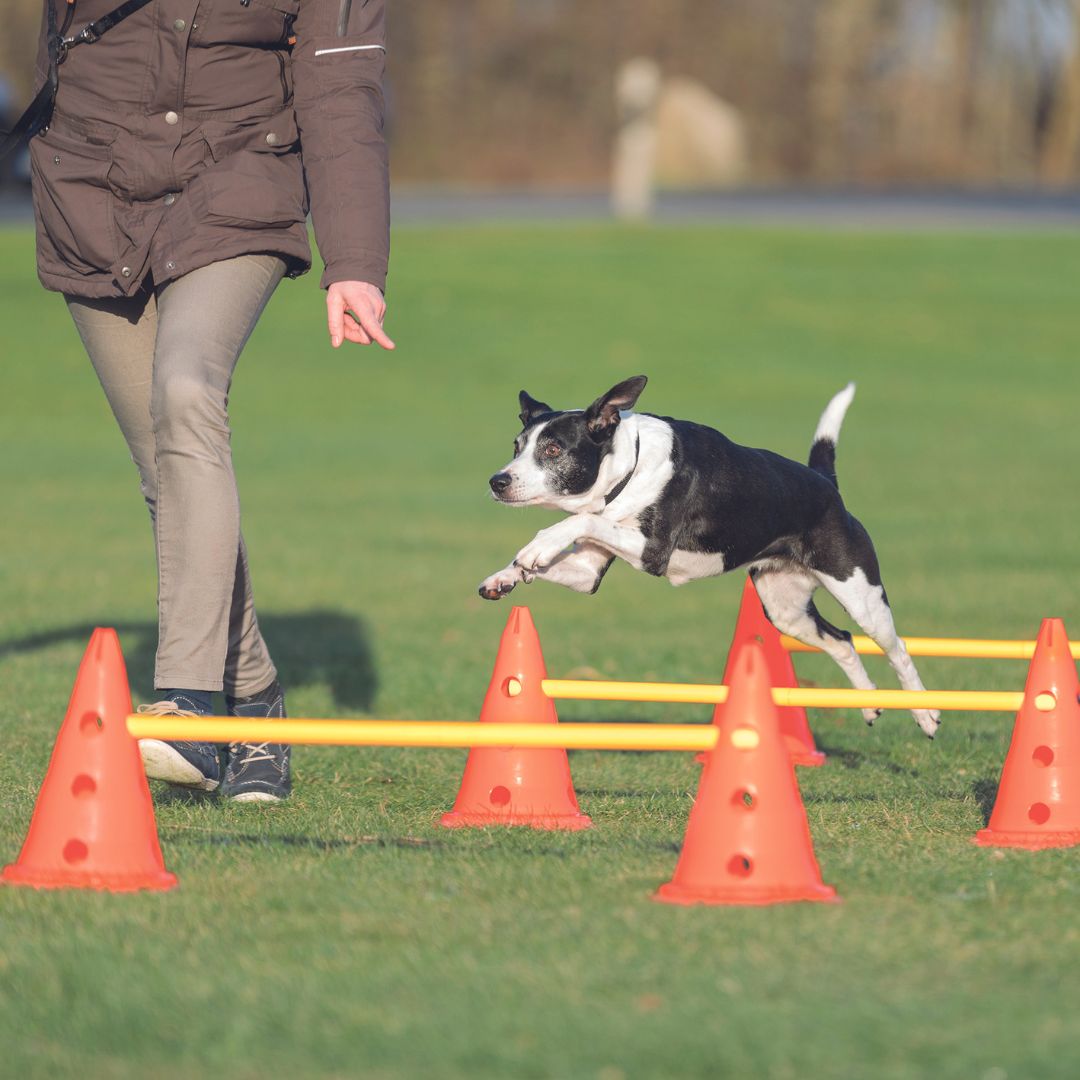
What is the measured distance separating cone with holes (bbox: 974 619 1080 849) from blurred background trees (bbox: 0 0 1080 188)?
3580 cm

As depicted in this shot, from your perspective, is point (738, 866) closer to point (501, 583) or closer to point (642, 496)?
point (501, 583)

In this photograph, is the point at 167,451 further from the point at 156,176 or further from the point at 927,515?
the point at 927,515

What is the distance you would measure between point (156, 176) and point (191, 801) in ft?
5.73

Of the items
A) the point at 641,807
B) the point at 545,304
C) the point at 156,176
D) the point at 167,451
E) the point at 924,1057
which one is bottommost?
the point at 545,304

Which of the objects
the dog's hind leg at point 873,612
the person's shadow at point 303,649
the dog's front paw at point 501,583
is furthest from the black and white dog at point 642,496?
the person's shadow at point 303,649

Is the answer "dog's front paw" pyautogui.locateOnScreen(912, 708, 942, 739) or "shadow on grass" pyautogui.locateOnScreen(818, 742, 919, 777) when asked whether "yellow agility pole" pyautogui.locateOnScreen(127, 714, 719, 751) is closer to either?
"shadow on grass" pyautogui.locateOnScreen(818, 742, 919, 777)

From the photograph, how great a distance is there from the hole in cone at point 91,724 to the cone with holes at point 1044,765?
2.29 m

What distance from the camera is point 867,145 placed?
43094 millimetres

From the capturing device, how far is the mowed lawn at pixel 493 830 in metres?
3.23

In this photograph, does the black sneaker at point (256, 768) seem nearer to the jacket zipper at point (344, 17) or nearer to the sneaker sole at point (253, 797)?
the sneaker sole at point (253, 797)

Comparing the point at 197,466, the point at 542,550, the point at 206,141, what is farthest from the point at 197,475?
the point at 542,550

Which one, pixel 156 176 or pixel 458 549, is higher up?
pixel 156 176

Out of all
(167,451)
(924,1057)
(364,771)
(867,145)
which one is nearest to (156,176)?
(167,451)

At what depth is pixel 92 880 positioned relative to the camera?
4160mm
